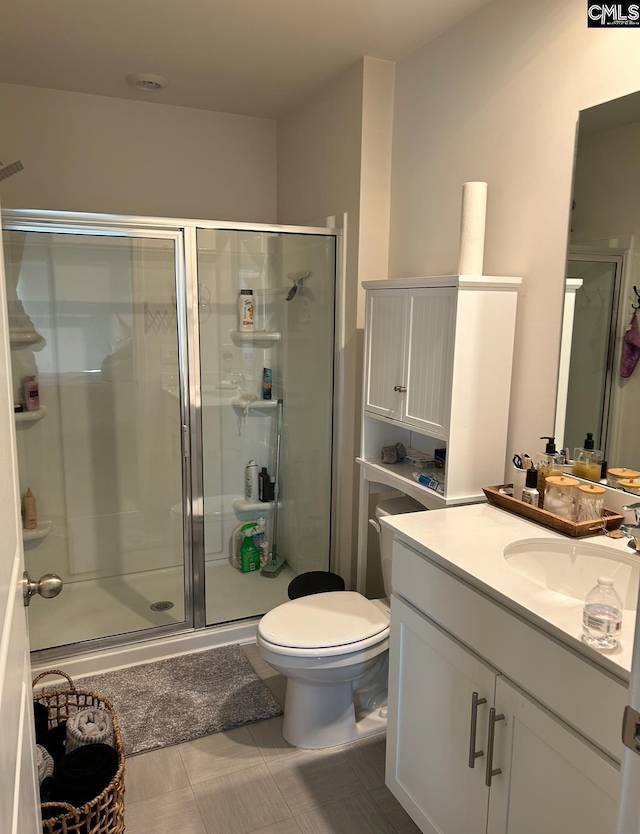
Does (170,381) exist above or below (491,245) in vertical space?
below

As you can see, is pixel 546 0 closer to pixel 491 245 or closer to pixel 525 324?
pixel 491 245

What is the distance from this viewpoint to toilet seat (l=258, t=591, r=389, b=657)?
6.64 ft

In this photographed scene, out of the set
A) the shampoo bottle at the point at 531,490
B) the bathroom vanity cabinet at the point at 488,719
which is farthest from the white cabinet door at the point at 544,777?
the shampoo bottle at the point at 531,490

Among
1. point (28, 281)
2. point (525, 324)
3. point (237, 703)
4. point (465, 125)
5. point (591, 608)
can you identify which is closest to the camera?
point (591, 608)

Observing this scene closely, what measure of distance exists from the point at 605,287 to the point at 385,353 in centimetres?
85

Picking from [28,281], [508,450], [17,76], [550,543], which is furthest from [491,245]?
[17,76]

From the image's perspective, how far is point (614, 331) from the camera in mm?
1734

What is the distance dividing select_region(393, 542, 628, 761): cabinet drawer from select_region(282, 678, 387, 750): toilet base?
0.68 metres

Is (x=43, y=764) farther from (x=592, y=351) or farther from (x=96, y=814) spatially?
(x=592, y=351)

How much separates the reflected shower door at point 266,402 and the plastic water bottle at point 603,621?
1955 millimetres

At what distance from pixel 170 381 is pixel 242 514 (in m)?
0.78

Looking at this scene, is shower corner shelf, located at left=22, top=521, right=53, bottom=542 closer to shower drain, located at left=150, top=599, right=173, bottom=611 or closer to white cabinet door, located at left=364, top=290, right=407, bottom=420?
shower drain, located at left=150, top=599, right=173, bottom=611

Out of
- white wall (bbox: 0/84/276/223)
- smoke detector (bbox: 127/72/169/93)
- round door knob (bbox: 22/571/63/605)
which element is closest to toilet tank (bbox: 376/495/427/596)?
round door knob (bbox: 22/571/63/605)

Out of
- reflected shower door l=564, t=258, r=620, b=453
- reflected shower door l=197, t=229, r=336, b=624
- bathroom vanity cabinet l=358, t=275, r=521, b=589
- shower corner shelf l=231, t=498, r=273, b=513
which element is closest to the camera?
reflected shower door l=564, t=258, r=620, b=453
